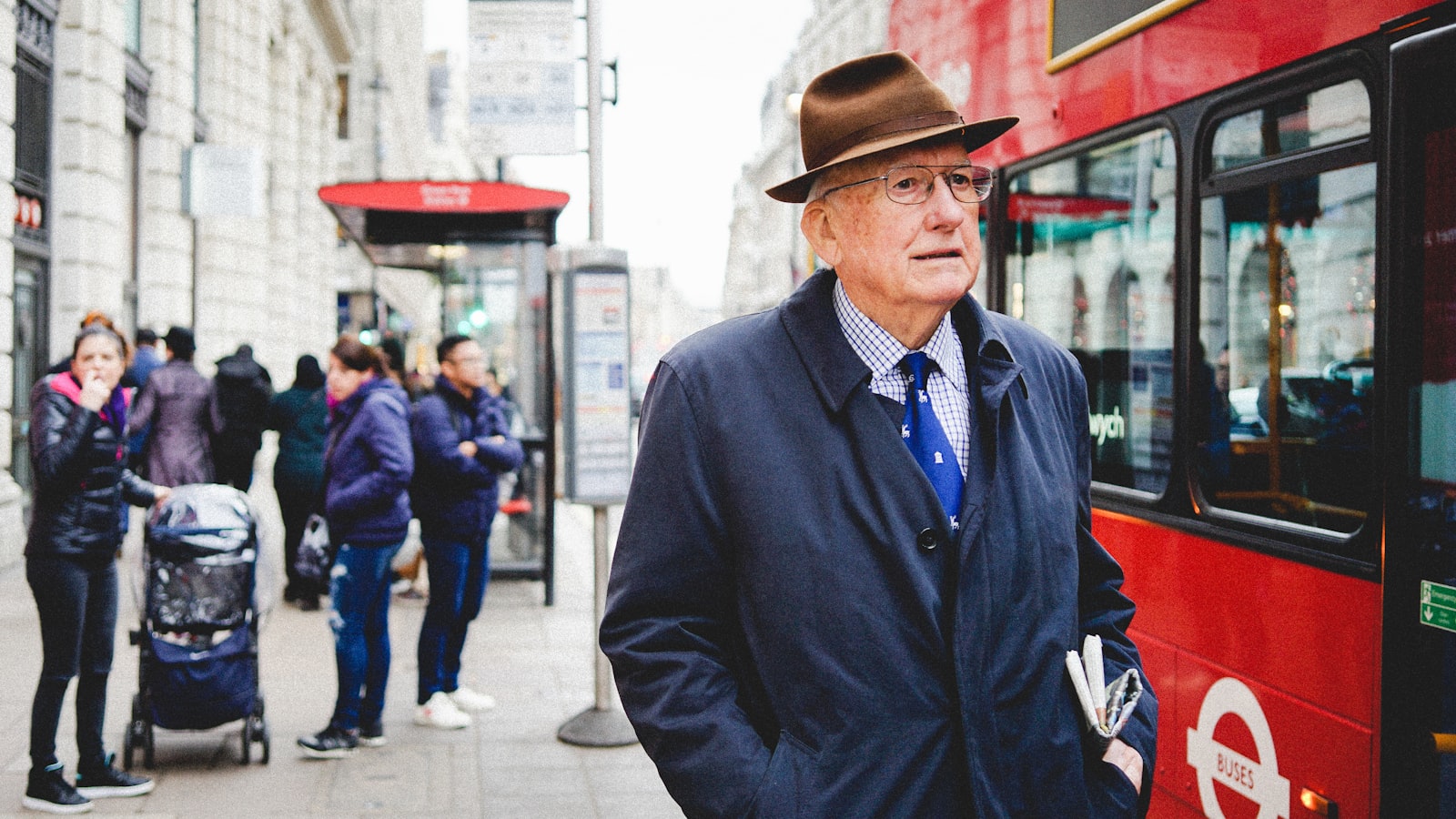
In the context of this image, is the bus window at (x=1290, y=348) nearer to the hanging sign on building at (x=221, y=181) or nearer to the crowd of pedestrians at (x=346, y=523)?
the crowd of pedestrians at (x=346, y=523)

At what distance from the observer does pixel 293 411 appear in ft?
30.5

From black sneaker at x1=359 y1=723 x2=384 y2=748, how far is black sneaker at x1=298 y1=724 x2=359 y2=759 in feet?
0.34

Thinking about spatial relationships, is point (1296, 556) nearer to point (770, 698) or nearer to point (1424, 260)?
point (1424, 260)

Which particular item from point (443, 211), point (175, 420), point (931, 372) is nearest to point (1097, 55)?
point (931, 372)

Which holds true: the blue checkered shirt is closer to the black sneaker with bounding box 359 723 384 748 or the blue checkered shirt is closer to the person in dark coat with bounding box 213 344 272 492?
the black sneaker with bounding box 359 723 384 748

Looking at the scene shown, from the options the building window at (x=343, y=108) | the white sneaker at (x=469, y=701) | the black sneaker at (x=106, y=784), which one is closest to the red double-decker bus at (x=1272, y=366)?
the white sneaker at (x=469, y=701)

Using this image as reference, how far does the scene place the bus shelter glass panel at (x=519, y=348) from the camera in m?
10.3

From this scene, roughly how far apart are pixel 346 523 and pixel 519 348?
5.93 meters

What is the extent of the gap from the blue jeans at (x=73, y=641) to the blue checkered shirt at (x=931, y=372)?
373cm

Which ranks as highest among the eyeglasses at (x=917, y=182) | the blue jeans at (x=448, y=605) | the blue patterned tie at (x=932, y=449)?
the eyeglasses at (x=917, y=182)

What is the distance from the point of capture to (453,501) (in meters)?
6.09

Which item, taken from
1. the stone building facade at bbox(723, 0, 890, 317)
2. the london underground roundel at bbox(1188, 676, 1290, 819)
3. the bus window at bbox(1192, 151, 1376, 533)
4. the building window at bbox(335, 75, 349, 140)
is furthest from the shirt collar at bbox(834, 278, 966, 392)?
the stone building facade at bbox(723, 0, 890, 317)

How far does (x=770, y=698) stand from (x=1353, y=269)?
6.63 ft

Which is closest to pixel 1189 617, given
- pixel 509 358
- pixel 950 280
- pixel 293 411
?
pixel 950 280
